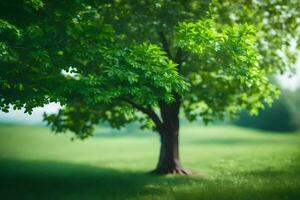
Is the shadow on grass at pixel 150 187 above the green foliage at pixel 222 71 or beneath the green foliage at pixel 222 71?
beneath

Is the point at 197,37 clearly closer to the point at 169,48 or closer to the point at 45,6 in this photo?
the point at 45,6

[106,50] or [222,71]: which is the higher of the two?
[222,71]

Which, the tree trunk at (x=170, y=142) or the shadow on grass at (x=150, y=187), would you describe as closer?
the shadow on grass at (x=150, y=187)

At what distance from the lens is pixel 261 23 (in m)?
25.2

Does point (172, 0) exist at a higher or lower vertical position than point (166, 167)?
higher

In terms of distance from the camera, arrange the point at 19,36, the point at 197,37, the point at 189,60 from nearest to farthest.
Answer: the point at 19,36
the point at 197,37
the point at 189,60

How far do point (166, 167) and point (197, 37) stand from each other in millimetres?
11009

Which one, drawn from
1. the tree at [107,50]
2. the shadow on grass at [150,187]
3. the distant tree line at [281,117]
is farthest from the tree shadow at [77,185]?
the distant tree line at [281,117]

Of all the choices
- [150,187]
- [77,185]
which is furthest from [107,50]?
[77,185]

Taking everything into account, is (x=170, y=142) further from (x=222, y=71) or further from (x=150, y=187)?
(x=150, y=187)

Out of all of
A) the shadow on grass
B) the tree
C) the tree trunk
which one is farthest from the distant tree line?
the tree

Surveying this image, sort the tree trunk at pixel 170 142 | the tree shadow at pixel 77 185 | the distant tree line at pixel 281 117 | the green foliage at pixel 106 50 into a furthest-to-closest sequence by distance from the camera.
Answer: the distant tree line at pixel 281 117
the tree trunk at pixel 170 142
the tree shadow at pixel 77 185
the green foliage at pixel 106 50

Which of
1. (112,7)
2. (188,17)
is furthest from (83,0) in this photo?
(188,17)

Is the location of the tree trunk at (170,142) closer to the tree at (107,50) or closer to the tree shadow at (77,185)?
the tree shadow at (77,185)
